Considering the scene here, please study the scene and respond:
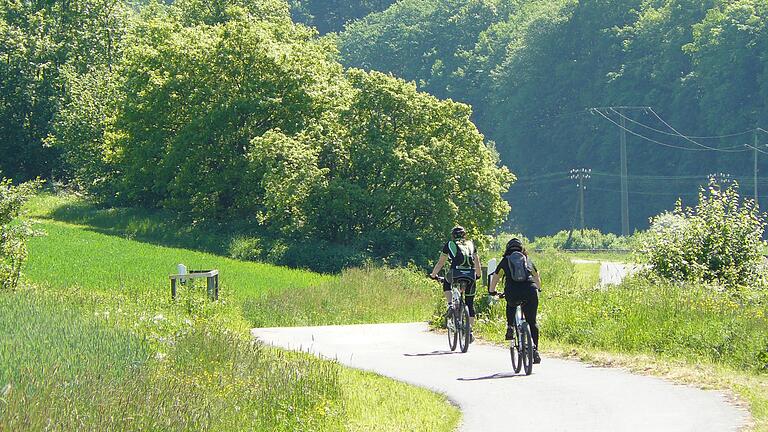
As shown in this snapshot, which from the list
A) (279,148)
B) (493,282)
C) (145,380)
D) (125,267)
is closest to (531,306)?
(493,282)

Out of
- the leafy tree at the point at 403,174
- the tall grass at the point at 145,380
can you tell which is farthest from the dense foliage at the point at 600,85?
the tall grass at the point at 145,380

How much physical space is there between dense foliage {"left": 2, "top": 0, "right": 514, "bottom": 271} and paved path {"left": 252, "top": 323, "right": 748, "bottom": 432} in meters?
28.8

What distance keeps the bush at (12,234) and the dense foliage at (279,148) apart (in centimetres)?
2373

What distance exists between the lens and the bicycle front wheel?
65.8 ft

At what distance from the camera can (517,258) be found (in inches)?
659

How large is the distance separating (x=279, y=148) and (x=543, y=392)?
3788cm

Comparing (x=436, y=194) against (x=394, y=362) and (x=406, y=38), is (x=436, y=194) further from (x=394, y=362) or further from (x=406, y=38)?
(x=406, y=38)

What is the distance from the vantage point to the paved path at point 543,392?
42.8 feet

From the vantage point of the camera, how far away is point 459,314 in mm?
20203

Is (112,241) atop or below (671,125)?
below

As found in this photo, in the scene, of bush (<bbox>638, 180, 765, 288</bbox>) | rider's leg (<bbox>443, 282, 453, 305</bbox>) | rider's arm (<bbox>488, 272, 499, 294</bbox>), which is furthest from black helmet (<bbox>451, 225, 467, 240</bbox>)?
bush (<bbox>638, 180, 765, 288</bbox>)

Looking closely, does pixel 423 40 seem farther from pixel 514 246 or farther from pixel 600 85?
pixel 514 246

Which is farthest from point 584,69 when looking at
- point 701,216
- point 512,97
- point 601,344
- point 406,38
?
point 601,344

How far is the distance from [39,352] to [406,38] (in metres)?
132
